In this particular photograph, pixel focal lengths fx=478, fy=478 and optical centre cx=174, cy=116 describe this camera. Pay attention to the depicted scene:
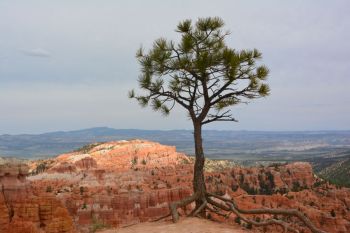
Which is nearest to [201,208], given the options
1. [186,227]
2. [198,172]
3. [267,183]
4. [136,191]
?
[198,172]

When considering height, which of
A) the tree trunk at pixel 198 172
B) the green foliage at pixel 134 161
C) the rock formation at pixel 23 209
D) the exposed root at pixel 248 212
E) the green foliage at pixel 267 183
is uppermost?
the tree trunk at pixel 198 172

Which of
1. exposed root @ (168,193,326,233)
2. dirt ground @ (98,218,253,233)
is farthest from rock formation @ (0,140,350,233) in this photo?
dirt ground @ (98,218,253,233)

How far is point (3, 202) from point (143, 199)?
30.1m

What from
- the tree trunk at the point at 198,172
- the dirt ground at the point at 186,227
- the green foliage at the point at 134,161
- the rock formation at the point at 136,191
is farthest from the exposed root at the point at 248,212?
the green foliage at the point at 134,161

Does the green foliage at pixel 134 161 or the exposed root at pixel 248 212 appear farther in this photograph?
the green foliage at pixel 134 161

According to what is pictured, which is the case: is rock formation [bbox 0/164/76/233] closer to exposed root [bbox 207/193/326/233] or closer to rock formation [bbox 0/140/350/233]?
rock formation [bbox 0/140/350/233]

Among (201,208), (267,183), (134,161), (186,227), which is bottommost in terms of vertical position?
(267,183)

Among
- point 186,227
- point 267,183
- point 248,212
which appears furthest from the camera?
point 267,183

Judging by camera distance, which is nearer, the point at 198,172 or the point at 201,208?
the point at 201,208

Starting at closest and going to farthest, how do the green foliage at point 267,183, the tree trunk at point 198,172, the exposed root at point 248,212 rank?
the exposed root at point 248,212 < the tree trunk at point 198,172 < the green foliage at point 267,183

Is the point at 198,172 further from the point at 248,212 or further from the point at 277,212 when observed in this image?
the point at 277,212

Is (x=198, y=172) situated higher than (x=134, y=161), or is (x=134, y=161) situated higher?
(x=198, y=172)

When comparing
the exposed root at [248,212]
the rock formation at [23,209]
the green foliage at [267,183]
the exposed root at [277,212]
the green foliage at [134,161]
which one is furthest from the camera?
the green foliage at [134,161]

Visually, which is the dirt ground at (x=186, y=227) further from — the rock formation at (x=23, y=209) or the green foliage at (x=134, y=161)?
the green foliage at (x=134, y=161)
